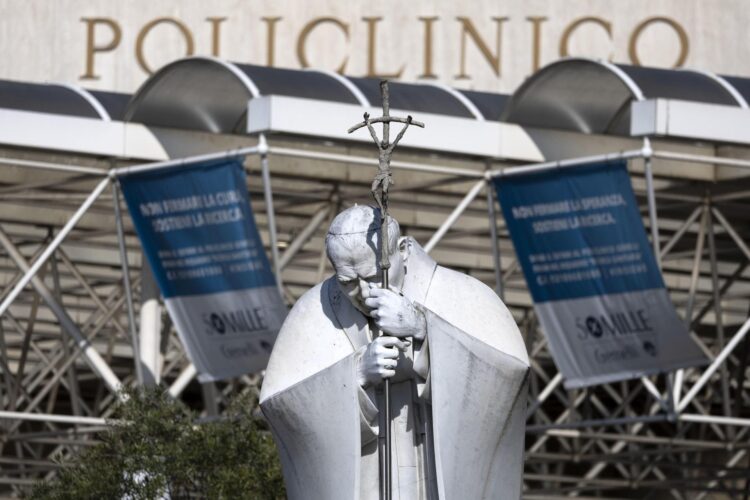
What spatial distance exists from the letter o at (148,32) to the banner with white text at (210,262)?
971 centimetres

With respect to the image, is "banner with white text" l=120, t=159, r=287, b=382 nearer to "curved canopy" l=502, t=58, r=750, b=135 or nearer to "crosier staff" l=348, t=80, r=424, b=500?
"curved canopy" l=502, t=58, r=750, b=135

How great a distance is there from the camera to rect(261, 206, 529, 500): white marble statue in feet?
37.7

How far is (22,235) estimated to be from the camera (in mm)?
35406

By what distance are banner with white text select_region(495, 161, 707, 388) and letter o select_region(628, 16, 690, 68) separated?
956cm

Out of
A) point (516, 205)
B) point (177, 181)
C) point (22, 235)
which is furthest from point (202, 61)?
point (22, 235)

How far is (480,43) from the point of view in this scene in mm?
37844

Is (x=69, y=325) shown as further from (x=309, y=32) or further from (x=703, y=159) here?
(x=309, y=32)

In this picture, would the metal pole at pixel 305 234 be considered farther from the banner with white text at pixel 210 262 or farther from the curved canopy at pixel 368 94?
the banner with white text at pixel 210 262

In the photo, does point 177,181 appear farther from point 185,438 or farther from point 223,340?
point 185,438

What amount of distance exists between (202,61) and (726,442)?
11422mm

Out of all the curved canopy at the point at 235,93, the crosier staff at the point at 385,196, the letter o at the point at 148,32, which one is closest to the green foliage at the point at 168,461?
the crosier staff at the point at 385,196

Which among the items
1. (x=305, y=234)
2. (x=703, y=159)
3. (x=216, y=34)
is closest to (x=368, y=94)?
(x=305, y=234)

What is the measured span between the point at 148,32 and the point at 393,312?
27576 mm

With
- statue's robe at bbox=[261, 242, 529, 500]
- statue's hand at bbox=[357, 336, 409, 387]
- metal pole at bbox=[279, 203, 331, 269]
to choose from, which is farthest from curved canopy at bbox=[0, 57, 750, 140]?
statue's hand at bbox=[357, 336, 409, 387]
